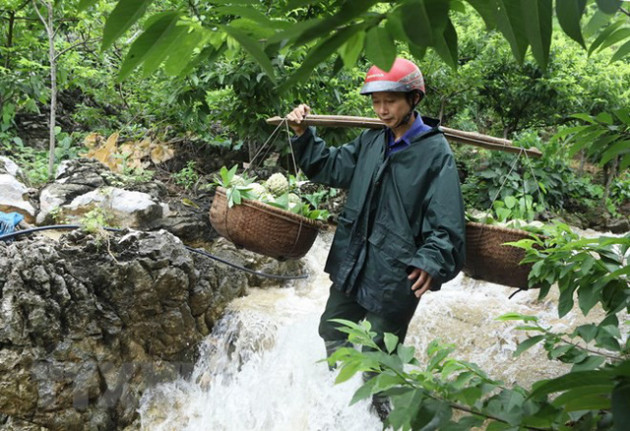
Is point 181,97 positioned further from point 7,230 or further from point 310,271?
point 310,271

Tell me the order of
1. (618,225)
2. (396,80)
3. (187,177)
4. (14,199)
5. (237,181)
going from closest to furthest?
1. (396,80)
2. (237,181)
3. (14,199)
4. (187,177)
5. (618,225)

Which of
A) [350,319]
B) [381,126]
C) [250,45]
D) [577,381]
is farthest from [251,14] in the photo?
[350,319]

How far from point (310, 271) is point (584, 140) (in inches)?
172

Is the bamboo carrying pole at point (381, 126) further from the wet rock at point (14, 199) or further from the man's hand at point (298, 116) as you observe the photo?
the wet rock at point (14, 199)

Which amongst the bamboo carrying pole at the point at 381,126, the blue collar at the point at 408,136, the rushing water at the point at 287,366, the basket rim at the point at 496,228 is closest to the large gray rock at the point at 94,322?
the rushing water at the point at 287,366

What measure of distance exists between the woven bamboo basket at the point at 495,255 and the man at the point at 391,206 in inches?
5.9

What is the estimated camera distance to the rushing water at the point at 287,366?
12.0ft

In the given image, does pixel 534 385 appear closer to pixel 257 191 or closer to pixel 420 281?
pixel 420 281

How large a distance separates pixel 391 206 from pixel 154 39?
81.3 inches

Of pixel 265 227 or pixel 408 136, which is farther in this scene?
pixel 408 136

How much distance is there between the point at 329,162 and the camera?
2828 millimetres

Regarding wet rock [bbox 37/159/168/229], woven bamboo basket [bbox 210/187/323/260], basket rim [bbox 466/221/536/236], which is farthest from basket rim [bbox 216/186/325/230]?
wet rock [bbox 37/159/168/229]

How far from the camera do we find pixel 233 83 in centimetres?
437

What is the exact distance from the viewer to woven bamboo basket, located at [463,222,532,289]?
240 centimetres
